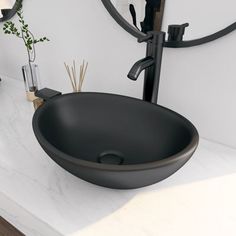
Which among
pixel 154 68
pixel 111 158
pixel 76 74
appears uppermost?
pixel 154 68

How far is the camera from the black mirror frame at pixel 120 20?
0.84m

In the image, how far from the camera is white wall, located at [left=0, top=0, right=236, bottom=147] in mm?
→ 727

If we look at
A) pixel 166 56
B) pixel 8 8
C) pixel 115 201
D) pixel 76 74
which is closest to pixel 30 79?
pixel 76 74

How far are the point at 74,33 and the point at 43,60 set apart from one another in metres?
0.26

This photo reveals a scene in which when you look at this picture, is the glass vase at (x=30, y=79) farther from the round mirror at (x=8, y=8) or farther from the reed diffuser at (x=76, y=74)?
the round mirror at (x=8, y=8)

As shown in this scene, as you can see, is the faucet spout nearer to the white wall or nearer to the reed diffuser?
the white wall

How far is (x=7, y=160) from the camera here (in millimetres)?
753

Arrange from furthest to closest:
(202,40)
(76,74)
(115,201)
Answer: (76,74), (202,40), (115,201)

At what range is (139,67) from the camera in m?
0.66

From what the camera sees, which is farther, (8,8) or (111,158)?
(8,8)

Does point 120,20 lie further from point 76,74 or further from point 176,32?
point 76,74

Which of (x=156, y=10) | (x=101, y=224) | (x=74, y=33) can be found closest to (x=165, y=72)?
(x=156, y=10)

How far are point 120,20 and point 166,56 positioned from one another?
21 centimetres

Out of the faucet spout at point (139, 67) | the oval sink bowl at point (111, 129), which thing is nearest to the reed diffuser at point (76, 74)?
the oval sink bowl at point (111, 129)
